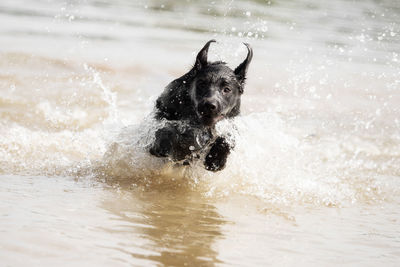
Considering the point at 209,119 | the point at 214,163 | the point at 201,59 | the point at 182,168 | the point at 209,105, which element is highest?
the point at 201,59

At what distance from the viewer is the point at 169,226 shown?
4.45 meters

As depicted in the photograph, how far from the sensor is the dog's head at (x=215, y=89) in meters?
5.21

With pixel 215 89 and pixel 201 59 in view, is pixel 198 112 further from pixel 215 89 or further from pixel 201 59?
pixel 201 59

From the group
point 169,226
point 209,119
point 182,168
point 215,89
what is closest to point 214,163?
point 182,168

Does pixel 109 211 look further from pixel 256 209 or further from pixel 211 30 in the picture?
pixel 211 30

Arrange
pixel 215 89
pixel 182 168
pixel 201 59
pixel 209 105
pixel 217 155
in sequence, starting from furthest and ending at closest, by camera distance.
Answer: pixel 182 168, pixel 217 155, pixel 201 59, pixel 215 89, pixel 209 105

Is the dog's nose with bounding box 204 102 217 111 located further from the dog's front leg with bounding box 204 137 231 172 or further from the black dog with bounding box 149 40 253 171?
the dog's front leg with bounding box 204 137 231 172

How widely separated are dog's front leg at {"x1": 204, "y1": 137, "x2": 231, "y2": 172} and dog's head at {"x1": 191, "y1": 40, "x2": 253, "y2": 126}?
262 millimetres

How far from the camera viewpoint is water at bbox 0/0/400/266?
13.4 ft

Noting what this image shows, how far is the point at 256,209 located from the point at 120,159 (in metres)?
1.60

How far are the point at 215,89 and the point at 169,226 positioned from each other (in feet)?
4.72

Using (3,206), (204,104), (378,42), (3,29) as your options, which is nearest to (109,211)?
(3,206)

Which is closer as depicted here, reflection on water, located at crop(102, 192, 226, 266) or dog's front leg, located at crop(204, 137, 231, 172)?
reflection on water, located at crop(102, 192, 226, 266)

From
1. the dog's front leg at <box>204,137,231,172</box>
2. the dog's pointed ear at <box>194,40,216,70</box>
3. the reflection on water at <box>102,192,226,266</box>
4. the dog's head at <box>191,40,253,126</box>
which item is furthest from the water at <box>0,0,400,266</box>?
the dog's pointed ear at <box>194,40,216,70</box>
